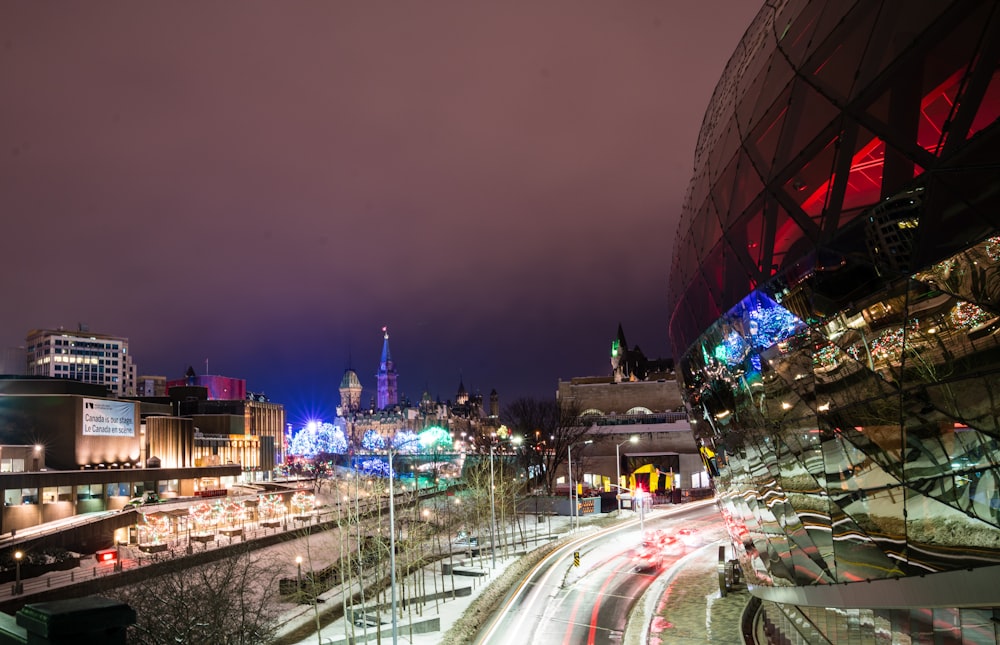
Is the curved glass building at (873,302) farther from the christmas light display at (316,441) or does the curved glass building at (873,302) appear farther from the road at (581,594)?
the christmas light display at (316,441)

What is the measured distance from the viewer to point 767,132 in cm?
1282

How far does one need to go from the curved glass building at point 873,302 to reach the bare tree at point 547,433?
71017mm

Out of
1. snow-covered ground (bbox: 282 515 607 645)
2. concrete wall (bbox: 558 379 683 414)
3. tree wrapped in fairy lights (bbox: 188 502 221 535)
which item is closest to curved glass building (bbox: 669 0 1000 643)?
snow-covered ground (bbox: 282 515 607 645)

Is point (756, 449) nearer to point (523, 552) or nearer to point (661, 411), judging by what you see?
point (523, 552)

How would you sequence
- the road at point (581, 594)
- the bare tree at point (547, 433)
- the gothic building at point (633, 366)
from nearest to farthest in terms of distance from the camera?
the road at point (581, 594)
the bare tree at point (547, 433)
the gothic building at point (633, 366)

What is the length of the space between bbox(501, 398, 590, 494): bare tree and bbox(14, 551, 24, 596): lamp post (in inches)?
2066

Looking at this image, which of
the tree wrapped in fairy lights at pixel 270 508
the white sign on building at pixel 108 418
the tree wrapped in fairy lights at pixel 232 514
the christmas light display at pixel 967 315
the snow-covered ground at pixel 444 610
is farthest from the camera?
the white sign on building at pixel 108 418

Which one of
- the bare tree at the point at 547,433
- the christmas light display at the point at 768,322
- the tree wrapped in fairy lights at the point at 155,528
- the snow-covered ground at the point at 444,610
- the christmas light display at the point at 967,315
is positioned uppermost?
the christmas light display at the point at 768,322

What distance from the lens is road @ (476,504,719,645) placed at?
29781 mm

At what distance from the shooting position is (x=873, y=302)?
909 centimetres

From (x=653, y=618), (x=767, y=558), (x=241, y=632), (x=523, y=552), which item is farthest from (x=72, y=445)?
(x=767, y=558)

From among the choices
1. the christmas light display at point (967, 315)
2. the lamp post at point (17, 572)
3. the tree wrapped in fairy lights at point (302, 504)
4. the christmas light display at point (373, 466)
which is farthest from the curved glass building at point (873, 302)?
the christmas light display at point (373, 466)

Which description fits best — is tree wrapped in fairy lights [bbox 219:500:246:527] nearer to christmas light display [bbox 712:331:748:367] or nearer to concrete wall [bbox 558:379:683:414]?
concrete wall [bbox 558:379:683:414]

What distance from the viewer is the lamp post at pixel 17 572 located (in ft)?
138
